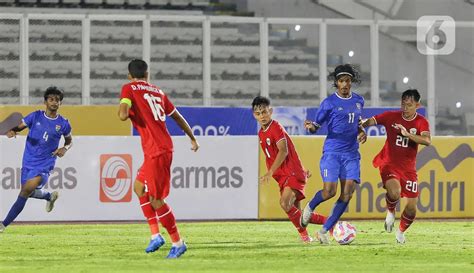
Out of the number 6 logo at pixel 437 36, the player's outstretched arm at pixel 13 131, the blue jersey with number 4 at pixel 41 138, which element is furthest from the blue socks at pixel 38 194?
the number 6 logo at pixel 437 36

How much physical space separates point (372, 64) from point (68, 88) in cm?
617

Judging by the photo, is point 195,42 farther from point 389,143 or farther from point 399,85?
point 389,143

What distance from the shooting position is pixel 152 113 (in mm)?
13008

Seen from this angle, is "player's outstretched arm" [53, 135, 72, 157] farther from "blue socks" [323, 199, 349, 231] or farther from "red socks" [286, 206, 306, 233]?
"blue socks" [323, 199, 349, 231]

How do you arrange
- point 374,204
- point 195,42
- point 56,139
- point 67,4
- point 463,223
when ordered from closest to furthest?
point 56,139 < point 463,223 < point 374,204 < point 195,42 < point 67,4

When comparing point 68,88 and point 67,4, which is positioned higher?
point 67,4

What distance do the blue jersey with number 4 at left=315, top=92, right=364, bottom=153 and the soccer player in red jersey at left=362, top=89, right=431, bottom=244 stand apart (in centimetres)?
54

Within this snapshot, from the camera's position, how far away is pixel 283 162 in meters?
15.6

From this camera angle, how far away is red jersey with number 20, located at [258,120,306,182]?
1537 centimetres

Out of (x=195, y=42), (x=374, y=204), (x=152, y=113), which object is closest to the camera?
(x=152, y=113)

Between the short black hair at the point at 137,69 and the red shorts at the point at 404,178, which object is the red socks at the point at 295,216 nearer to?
the red shorts at the point at 404,178

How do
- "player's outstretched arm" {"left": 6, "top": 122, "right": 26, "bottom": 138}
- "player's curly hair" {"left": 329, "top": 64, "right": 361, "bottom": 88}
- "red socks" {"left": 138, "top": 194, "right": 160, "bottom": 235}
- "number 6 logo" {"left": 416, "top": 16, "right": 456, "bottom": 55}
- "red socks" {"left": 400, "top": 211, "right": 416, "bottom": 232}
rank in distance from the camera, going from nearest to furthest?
A: "red socks" {"left": 138, "top": 194, "right": 160, "bottom": 235} < "player's curly hair" {"left": 329, "top": 64, "right": 361, "bottom": 88} < "red socks" {"left": 400, "top": 211, "right": 416, "bottom": 232} < "player's outstretched arm" {"left": 6, "top": 122, "right": 26, "bottom": 138} < "number 6 logo" {"left": 416, "top": 16, "right": 456, "bottom": 55}

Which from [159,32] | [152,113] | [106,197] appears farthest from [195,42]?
[152,113]

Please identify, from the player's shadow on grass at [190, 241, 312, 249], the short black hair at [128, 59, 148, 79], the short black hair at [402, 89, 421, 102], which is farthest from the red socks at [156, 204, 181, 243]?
the short black hair at [402, 89, 421, 102]
